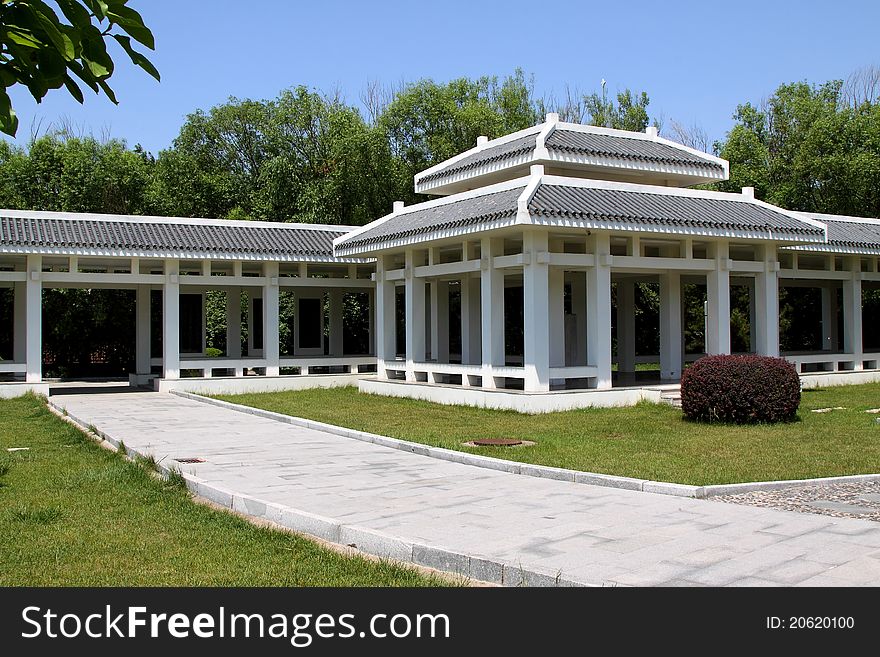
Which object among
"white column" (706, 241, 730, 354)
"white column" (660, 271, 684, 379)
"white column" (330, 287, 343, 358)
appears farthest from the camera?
"white column" (330, 287, 343, 358)

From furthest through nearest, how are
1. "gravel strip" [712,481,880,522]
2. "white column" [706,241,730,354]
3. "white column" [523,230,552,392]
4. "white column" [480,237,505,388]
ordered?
"white column" [706,241,730,354] → "white column" [480,237,505,388] → "white column" [523,230,552,392] → "gravel strip" [712,481,880,522]

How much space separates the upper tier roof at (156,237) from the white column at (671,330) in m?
8.86

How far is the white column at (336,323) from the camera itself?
2697cm

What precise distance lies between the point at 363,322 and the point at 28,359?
1337 centimetres

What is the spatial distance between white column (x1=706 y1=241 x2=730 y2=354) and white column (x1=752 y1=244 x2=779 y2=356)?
133 cm

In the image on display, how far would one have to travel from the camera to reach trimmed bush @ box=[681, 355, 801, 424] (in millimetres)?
13977

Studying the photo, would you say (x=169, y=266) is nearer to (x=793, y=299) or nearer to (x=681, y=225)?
(x=681, y=225)

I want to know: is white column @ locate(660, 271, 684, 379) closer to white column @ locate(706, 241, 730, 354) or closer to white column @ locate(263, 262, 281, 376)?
white column @ locate(706, 241, 730, 354)

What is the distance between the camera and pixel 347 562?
20.7 feet

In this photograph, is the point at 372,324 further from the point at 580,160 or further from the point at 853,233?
the point at 853,233

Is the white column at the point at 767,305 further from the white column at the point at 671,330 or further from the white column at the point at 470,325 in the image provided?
the white column at the point at 470,325

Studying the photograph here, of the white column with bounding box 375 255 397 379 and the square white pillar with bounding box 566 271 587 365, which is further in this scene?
the white column with bounding box 375 255 397 379

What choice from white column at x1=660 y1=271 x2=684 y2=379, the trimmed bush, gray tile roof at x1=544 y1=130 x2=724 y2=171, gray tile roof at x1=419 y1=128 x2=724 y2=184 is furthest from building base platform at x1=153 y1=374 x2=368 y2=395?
the trimmed bush

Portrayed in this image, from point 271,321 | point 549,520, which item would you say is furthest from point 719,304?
point 549,520
